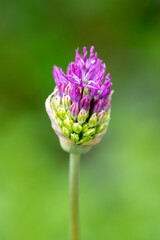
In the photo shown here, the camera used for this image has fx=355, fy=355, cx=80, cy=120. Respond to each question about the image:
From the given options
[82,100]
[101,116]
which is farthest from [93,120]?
[82,100]

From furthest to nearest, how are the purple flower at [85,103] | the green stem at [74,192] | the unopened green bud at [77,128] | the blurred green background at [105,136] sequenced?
the blurred green background at [105,136] → the green stem at [74,192] → the unopened green bud at [77,128] → the purple flower at [85,103]

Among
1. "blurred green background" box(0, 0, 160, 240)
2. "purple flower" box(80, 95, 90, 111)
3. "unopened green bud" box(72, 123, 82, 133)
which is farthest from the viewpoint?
"blurred green background" box(0, 0, 160, 240)

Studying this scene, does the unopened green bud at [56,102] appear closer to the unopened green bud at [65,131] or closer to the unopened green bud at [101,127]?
the unopened green bud at [65,131]

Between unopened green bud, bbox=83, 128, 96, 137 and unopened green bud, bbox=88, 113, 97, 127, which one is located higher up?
unopened green bud, bbox=88, 113, 97, 127

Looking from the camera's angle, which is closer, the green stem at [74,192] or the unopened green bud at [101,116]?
the unopened green bud at [101,116]

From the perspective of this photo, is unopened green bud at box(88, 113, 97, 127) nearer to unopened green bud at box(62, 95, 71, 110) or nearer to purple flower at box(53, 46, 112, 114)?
purple flower at box(53, 46, 112, 114)

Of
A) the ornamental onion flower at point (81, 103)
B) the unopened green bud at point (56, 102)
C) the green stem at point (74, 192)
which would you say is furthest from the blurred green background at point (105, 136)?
the unopened green bud at point (56, 102)

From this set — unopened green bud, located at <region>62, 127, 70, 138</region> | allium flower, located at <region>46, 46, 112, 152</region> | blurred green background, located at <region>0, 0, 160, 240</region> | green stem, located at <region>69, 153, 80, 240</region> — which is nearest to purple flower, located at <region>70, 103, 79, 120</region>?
allium flower, located at <region>46, 46, 112, 152</region>
